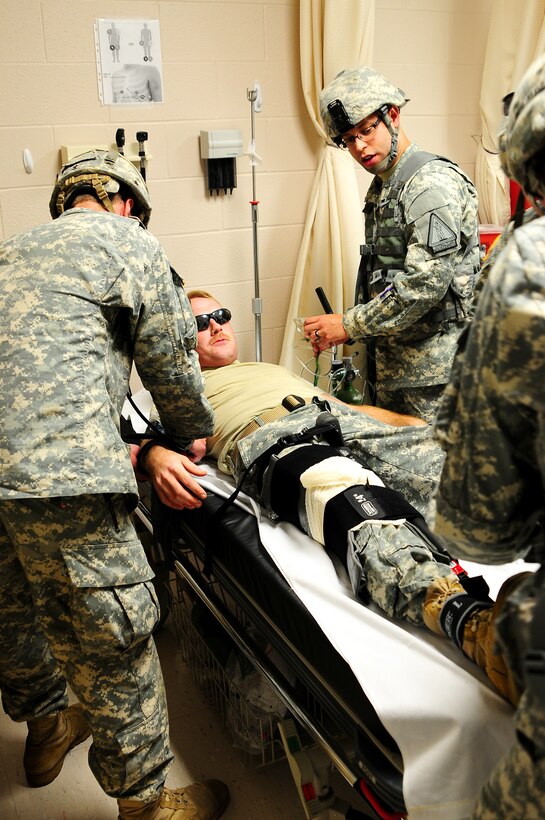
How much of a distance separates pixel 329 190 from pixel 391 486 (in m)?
1.78

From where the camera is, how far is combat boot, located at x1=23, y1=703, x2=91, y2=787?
2078 millimetres

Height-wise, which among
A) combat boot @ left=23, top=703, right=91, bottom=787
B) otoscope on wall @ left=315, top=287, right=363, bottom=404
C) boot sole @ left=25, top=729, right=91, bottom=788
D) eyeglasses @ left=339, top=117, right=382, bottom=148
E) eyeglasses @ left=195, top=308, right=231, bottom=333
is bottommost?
boot sole @ left=25, top=729, right=91, bottom=788

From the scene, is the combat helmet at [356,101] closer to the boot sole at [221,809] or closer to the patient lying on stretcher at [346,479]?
the patient lying on stretcher at [346,479]

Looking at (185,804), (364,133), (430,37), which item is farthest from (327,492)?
(430,37)

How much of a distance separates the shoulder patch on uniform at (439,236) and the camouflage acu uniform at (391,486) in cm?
63

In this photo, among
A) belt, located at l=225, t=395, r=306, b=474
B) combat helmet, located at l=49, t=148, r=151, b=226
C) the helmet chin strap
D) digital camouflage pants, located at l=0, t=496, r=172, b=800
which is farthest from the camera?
the helmet chin strap

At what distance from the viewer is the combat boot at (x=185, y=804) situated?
179 centimetres

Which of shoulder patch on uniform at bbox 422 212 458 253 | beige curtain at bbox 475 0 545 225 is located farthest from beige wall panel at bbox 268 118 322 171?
shoulder patch on uniform at bbox 422 212 458 253

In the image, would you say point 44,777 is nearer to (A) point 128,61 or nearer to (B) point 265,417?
(B) point 265,417

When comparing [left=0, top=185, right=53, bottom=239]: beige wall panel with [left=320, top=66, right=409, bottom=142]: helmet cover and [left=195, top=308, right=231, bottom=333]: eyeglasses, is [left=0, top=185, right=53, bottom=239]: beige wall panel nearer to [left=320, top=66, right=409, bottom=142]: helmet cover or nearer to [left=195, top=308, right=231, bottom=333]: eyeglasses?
[left=195, top=308, right=231, bottom=333]: eyeglasses

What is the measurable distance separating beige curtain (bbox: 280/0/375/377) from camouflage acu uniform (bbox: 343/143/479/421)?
1.78 feet

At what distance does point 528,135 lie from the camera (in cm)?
94

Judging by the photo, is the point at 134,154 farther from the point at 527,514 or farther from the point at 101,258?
the point at 527,514

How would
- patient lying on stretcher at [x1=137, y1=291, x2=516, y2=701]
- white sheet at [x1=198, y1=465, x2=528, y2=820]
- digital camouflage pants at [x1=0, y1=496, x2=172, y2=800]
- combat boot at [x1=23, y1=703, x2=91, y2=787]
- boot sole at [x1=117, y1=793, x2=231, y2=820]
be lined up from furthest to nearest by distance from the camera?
combat boot at [x1=23, y1=703, x2=91, y2=787] → boot sole at [x1=117, y1=793, x2=231, y2=820] → digital camouflage pants at [x1=0, y1=496, x2=172, y2=800] → patient lying on stretcher at [x1=137, y1=291, x2=516, y2=701] → white sheet at [x1=198, y1=465, x2=528, y2=820]
